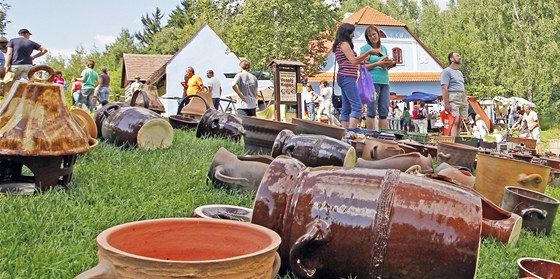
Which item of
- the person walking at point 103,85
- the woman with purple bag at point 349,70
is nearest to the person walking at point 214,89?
the person walking at point 103,85

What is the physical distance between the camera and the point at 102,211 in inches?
115

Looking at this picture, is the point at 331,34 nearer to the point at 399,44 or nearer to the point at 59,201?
the point at 399,44

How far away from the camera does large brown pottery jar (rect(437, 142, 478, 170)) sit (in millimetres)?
5402

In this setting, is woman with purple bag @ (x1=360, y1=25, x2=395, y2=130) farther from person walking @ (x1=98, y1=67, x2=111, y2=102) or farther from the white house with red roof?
the white house with red roof

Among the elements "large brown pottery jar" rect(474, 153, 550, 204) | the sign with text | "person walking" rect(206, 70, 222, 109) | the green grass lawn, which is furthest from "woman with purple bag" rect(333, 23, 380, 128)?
"person walking" rect(206, 70, 222, 109)

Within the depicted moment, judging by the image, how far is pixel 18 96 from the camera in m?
3.17

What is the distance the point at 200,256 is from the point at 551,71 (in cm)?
3843

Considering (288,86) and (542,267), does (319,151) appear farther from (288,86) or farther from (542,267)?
(288,86)

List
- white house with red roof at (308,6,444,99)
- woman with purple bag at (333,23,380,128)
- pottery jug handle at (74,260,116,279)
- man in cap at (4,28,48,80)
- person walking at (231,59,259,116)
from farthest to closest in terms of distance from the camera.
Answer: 1. white house with red roof at (308,6,444,99)
2. person walking at (231,59,259,116)
3. man in cap at (4,28,48,80)
4. woman with purple bag at (333,23,380,128)
5. pottery jug handle at (74,260,116,279)

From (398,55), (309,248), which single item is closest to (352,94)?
(309,248)

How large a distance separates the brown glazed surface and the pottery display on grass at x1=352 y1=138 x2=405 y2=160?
251 cm

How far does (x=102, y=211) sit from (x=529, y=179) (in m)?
2.96

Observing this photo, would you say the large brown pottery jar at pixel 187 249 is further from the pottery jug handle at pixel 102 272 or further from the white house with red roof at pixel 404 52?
the white house with red roof at pixel 404 52

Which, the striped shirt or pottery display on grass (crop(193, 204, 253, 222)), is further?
the striped shirt
